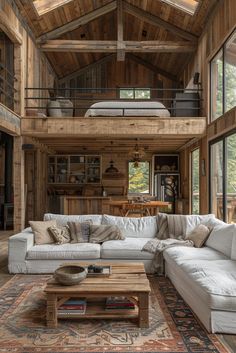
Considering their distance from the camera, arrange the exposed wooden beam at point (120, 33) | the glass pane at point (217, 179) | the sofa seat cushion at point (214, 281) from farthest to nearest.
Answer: the exposed wooden beam at point (120, 33) < the glass pane at point (217, 179) < the sofa seat cushion at point (214, 281)

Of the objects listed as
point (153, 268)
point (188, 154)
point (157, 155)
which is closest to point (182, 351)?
point (153, 268)

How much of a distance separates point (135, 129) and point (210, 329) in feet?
15.7

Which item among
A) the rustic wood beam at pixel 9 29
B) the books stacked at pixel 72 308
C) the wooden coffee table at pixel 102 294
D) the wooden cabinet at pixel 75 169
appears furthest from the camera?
the wooden cabinet at pixel 75 169

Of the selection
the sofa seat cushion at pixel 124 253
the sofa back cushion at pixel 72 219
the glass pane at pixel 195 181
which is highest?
the glass pane at pixel 195 181

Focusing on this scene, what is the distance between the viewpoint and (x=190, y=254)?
3.74 m

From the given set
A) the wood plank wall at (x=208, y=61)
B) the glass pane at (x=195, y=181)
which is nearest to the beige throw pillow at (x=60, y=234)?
the wood plank wall at (x=208, y=61)

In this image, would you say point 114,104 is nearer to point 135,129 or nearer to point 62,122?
point 135,129

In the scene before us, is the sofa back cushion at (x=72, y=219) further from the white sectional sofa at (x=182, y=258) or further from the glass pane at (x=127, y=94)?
the glass pane at (x=127, y=94)

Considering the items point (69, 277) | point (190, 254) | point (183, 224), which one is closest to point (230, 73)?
point (183, 224)

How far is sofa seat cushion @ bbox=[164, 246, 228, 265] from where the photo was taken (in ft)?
11.8

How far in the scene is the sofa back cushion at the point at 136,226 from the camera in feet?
16.1

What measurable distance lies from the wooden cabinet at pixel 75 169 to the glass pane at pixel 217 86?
4888mm

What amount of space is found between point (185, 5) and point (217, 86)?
212cm

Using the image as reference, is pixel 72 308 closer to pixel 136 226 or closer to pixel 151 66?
pixel 136 226
